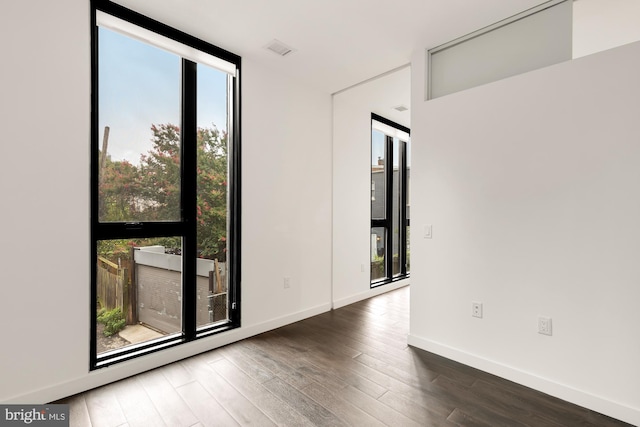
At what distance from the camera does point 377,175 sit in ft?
16.7

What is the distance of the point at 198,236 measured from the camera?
8.98 ft

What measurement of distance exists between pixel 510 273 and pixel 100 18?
137 inches

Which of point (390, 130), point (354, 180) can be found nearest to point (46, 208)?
point (354, 180)

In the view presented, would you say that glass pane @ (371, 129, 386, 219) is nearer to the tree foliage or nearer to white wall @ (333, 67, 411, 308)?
white wall @ (333, 67, 411, 308)

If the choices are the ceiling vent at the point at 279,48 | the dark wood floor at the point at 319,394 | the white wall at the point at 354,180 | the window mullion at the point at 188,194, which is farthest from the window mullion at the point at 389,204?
the window mullion at the point at 188,194

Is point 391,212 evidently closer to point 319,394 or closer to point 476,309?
point 476,309

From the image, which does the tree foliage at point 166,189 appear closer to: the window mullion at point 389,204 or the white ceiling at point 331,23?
the white ceiling at point 331,23

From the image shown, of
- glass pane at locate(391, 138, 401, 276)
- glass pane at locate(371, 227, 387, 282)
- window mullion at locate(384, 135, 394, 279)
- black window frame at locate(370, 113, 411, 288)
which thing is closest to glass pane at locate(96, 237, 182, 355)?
black window frame at locate(370, 113, 411, 288)

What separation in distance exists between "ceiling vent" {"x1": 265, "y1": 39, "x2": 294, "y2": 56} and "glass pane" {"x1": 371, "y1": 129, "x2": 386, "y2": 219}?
2247mm

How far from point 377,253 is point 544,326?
2.97m

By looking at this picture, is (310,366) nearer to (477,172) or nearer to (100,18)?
(477,172)

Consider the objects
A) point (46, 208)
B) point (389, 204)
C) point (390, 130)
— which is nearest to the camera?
point (46, 208)

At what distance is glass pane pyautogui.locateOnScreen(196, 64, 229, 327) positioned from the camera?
2.78 m

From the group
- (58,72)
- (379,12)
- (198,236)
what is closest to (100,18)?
(58,72)
